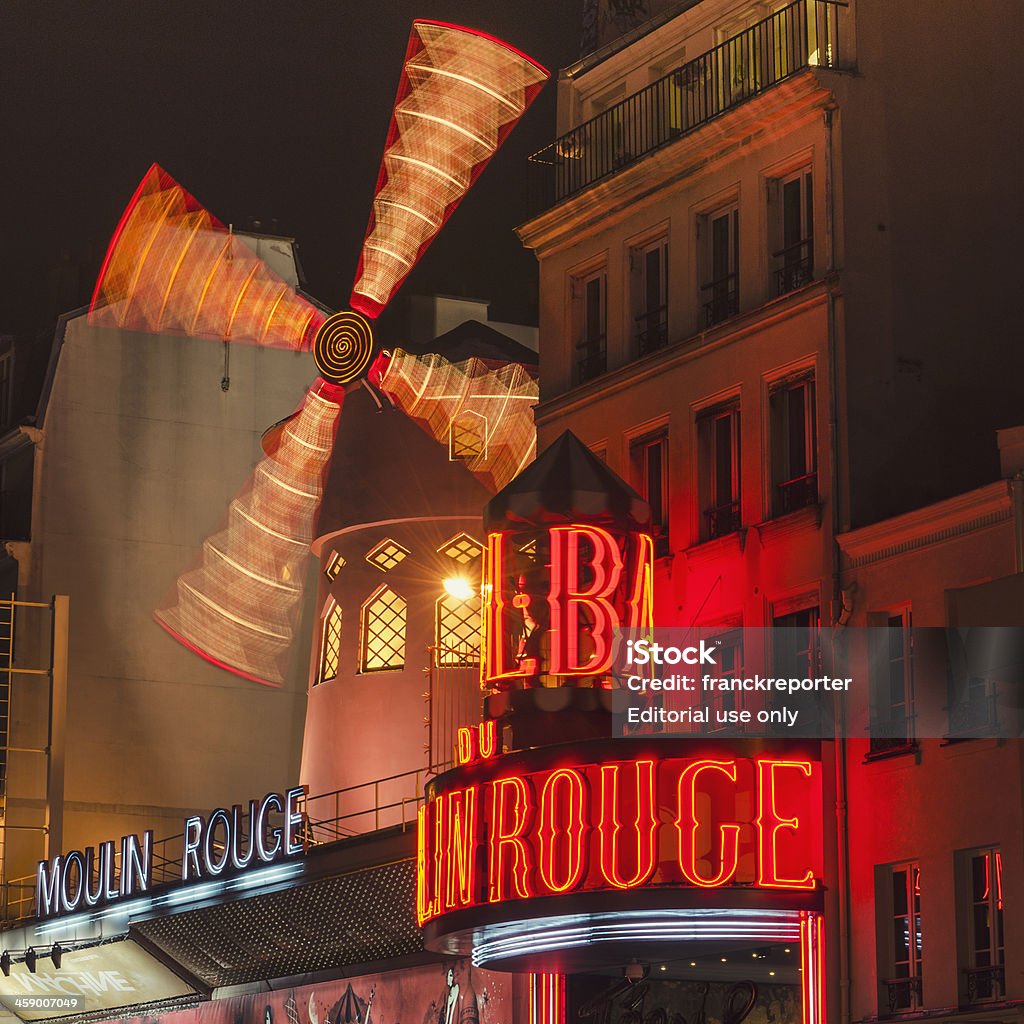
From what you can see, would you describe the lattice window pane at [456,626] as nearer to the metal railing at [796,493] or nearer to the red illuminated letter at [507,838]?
the metal railing at [796,493]

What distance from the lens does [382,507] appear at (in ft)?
89.9

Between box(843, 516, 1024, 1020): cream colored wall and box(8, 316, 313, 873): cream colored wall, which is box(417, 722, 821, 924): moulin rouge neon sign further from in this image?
box(8, 316, 313, 873): cream colored wall

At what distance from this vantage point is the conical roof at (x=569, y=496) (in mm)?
19594

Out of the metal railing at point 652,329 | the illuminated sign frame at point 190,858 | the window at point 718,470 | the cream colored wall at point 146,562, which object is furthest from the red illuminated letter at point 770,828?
the cream colored wall at point 146,562

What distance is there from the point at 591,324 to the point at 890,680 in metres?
6.38

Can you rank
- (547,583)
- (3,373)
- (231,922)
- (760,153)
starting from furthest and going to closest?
(3,373) → (231,922) → (760,153) → (547,583)

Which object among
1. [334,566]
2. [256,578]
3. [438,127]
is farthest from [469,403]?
[256,578]

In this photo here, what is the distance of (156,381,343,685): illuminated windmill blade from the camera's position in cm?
2972

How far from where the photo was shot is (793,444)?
65.2 ft

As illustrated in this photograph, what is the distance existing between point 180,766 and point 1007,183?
1856cm

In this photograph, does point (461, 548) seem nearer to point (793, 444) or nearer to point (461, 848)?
point (793, 444)

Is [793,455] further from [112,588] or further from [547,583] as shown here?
[112,588]

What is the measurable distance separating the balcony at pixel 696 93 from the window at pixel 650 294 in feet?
2.83

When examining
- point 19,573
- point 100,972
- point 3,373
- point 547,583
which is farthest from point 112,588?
point 547,583
